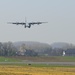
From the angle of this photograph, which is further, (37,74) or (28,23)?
(28,23)

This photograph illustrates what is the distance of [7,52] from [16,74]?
5002 inches

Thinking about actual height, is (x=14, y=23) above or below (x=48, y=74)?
above

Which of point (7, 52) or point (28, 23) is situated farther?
point (7, 52)

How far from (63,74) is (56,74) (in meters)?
1.17

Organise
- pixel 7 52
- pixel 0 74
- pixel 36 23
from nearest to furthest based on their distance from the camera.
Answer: pixel 0 74, pixel 36 23, pixel 7 52

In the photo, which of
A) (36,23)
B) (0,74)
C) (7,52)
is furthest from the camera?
(7,52)

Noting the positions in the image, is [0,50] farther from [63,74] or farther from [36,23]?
[63,74]

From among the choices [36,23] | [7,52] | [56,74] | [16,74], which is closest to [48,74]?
[56,74]

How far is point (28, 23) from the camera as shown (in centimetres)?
10600

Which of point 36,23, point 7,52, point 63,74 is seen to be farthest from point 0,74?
point 7,52

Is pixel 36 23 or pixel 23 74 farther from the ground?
pixel 36 23

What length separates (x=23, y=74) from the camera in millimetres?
57281

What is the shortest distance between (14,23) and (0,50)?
81.3 meters

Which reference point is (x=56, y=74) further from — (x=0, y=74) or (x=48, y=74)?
(x=0, y=74)
